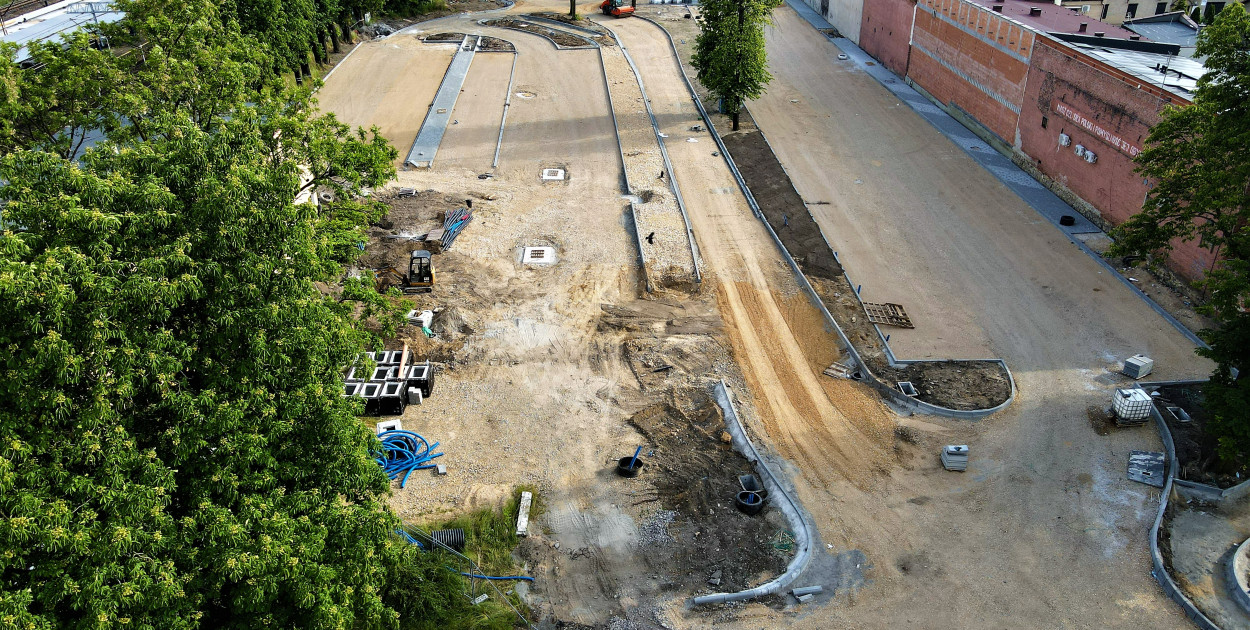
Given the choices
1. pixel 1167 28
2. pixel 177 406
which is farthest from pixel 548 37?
A: pixel 177 406

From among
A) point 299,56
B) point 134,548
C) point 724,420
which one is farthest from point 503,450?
point 299,56

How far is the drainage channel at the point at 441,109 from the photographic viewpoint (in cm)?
3709

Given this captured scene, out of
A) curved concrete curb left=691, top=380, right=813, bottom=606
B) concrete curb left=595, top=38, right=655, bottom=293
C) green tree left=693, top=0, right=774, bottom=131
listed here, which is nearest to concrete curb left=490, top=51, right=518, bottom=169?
concrete curb left=595, top=38, right=655, bottom=293

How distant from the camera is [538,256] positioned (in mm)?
29094

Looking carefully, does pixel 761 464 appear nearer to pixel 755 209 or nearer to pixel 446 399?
pixel 446 399

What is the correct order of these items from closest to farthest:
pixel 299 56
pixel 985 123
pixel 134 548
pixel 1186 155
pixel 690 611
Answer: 1. pixel 134 548
2. pixel 690 611
3. pixel 1186 155
4. pixel 985 123
5. pixel 299 56

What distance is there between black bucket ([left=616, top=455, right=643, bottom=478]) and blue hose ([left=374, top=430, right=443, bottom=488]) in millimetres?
4279

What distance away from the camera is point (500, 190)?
3397 centimetres

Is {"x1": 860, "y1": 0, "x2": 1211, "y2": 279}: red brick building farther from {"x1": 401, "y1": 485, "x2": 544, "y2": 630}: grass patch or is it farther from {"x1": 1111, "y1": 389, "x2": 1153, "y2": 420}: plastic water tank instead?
{"x1": 401, "y1": 485, "x2": 544, "y2": 630}: grass patch

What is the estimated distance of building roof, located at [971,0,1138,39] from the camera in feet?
120

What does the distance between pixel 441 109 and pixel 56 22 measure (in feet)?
54.2

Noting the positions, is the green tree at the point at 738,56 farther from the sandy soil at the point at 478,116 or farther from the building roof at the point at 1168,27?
the building roof at the point at 1168,27

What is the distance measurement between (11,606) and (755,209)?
1048 inches

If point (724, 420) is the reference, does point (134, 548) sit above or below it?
above
